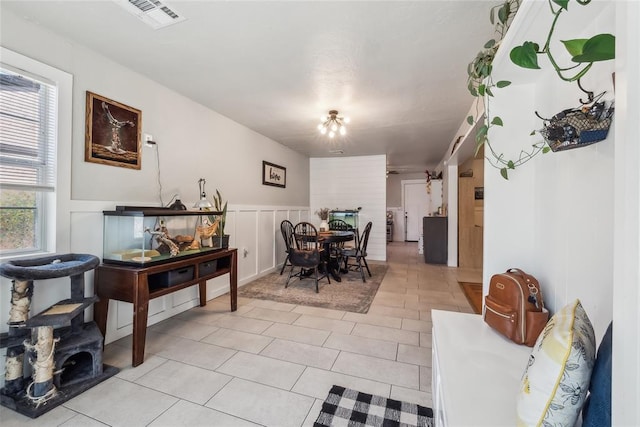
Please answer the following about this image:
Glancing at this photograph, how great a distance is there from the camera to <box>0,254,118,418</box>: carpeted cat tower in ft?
5.02

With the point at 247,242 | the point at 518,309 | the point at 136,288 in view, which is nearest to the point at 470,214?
the point at 247,242

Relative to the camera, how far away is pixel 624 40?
1.70ft

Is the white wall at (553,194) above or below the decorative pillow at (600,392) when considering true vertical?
above

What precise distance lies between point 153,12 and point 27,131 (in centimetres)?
113

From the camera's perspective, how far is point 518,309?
133 centimetres

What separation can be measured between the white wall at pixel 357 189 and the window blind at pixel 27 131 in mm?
4905

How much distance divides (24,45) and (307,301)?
314 centimetres

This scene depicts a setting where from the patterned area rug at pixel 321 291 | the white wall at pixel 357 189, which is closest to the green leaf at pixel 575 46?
the patterned area rug at pixel 321 291

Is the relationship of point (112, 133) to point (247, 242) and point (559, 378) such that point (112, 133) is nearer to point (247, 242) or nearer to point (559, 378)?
point (247, 242)

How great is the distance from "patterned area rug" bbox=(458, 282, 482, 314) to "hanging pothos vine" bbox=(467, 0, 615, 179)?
2.09 m

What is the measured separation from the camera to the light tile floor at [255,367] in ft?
4.92

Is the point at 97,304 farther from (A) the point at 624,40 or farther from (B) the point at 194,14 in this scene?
(A) the point at 624,40

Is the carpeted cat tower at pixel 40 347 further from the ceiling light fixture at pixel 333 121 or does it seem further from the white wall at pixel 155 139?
the ceiling light fixture at pixel 333 121

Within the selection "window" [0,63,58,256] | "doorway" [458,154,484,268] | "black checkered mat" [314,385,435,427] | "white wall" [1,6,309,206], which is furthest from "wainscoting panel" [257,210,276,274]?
"doorway" [458,154,484,268]
